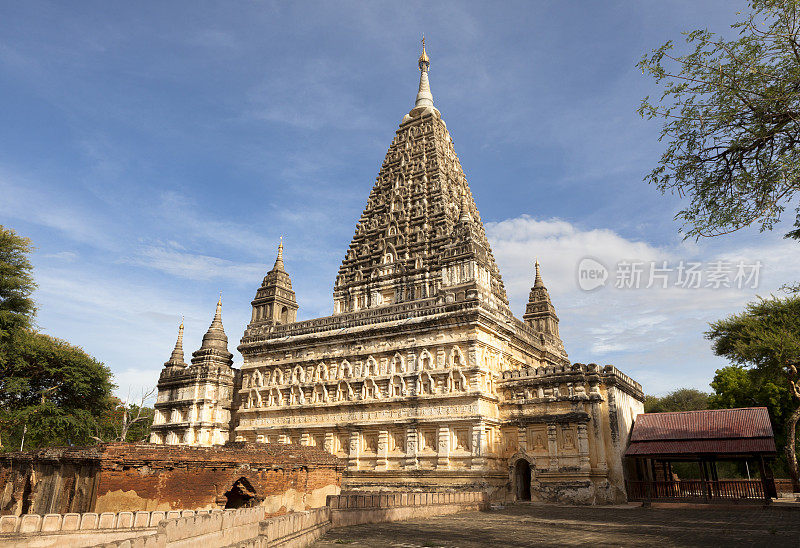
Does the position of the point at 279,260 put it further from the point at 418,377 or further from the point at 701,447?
the point at 701,447

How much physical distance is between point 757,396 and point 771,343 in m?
17.9

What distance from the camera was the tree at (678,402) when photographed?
6397cm

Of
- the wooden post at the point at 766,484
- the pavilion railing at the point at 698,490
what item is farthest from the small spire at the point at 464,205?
the wooden post at the point at 766,484

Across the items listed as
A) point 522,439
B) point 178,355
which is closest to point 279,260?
point 178,355

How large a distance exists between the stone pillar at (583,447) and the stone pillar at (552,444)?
1299 mm

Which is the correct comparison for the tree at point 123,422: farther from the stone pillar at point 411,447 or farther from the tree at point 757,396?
the tree at point 757,396

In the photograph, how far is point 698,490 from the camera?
29.1 m

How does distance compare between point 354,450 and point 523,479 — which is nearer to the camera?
point 523,479

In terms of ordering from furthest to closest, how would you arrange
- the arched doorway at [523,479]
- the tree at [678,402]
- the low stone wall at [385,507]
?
the tree at [678,402]
the arched doorway at [523,479]
the low stone wall at [385,507]

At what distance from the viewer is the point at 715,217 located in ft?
41.8

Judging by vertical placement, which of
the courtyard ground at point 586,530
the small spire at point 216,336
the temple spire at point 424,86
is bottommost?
the courtyard ground at point 586,530

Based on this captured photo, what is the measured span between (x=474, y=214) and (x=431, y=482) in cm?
2091

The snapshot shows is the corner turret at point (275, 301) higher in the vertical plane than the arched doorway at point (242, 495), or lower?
higher

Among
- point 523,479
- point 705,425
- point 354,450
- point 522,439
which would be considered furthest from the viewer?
point 354,450
